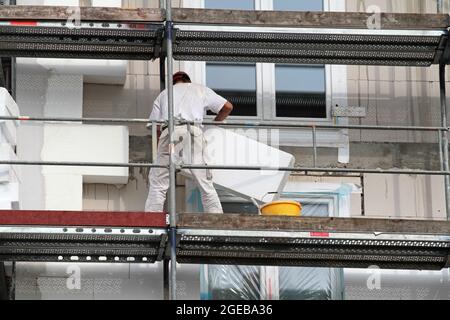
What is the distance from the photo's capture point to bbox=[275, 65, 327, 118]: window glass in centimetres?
2091

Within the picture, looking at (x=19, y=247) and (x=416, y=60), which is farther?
(x=416, y=60)

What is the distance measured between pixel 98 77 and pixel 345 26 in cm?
232

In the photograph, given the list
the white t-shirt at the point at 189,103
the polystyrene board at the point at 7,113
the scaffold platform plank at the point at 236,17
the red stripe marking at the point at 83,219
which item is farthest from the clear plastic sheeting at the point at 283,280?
the polystyrene board at the point at 7,113

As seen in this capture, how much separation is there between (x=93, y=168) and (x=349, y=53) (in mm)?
2534

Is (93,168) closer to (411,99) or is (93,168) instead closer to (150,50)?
(150,50)

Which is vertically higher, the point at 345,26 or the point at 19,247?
the point at 345,26

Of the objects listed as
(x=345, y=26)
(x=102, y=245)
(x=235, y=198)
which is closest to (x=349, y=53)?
(x=345, y=26)

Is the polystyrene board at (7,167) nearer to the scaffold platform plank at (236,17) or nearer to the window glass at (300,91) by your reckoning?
the scaffold platform plank at (236,17)

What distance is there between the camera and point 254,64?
2109 cm

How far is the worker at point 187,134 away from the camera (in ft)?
64.6

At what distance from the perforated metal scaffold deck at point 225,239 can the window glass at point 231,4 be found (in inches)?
115

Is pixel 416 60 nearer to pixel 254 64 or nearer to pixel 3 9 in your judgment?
pixel 254 64

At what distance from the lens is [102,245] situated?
1906 cm

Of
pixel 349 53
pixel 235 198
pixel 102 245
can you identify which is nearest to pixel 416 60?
pixel 349 53
